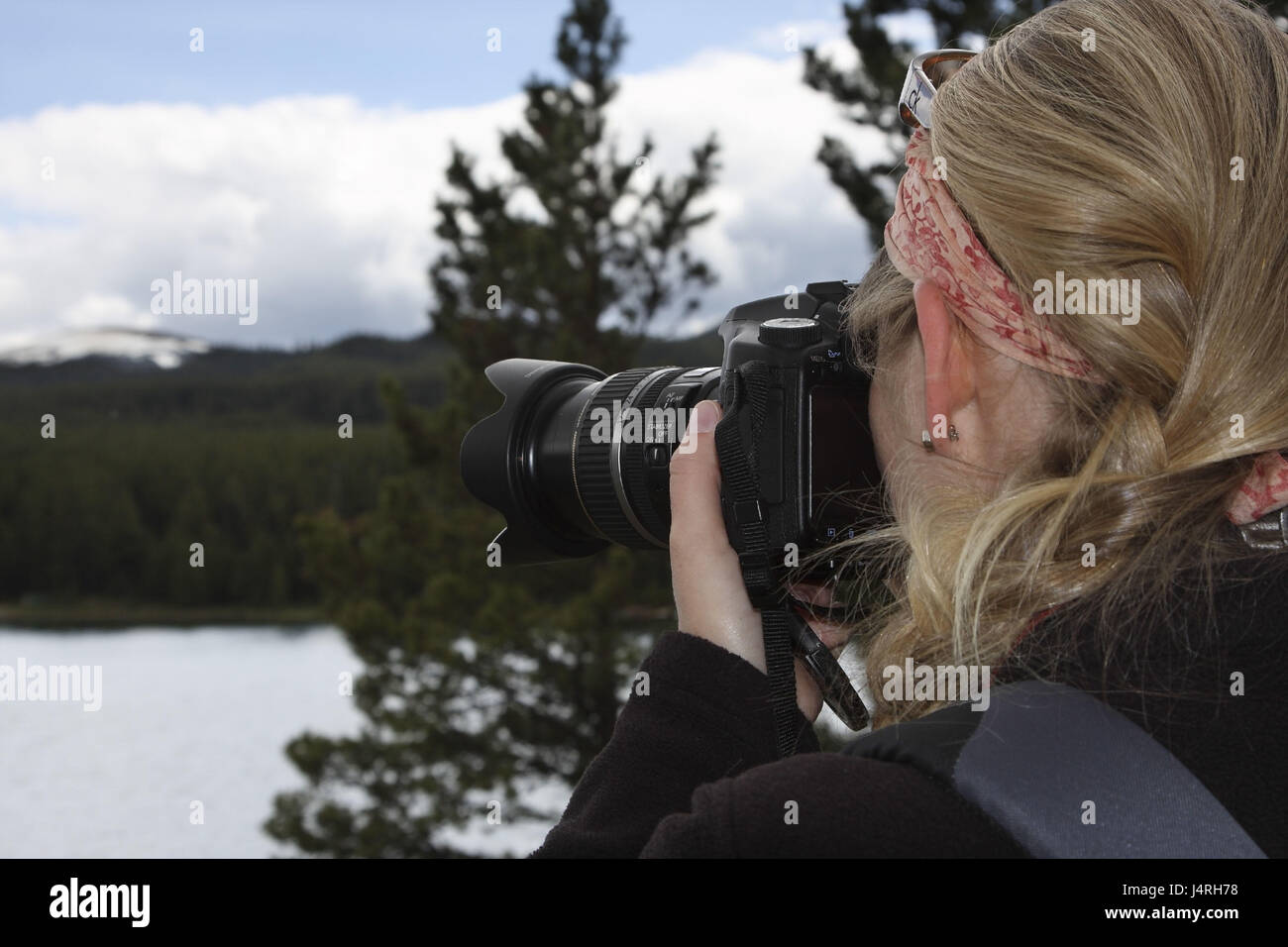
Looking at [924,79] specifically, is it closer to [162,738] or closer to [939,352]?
[939,352]

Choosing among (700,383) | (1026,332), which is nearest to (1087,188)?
(1026,332)

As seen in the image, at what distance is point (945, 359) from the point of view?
2.48 feet

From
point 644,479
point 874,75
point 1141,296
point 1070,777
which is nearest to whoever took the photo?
point 1070,777

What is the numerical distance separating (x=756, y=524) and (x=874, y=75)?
342 cm

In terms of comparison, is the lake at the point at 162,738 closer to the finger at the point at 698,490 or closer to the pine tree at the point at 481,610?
the pine tree at the point at 481,610

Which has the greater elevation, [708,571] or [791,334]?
[791,334]

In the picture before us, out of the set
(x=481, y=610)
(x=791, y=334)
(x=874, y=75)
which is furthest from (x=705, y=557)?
(x=481, y=610)

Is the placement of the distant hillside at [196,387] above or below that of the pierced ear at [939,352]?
above

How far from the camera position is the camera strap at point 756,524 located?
84 centimetres

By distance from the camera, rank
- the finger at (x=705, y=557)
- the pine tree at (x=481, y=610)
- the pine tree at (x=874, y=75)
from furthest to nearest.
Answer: the pine tree at (x=481, y=610) → the pine tree at (x=874, y=75) → the finger at (x=705, y=557)

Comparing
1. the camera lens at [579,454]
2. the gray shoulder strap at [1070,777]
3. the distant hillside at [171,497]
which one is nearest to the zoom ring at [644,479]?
the camera lens at [579,454]

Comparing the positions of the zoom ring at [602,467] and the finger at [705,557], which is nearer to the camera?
the finger at [705,557]

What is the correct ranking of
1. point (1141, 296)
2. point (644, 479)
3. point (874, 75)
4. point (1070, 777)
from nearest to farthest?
point (1070, 777) → point (1141, 296) → point (644, 479) → point (874, 75)

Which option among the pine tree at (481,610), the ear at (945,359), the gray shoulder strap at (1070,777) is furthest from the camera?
the pine tree at (481,610)
